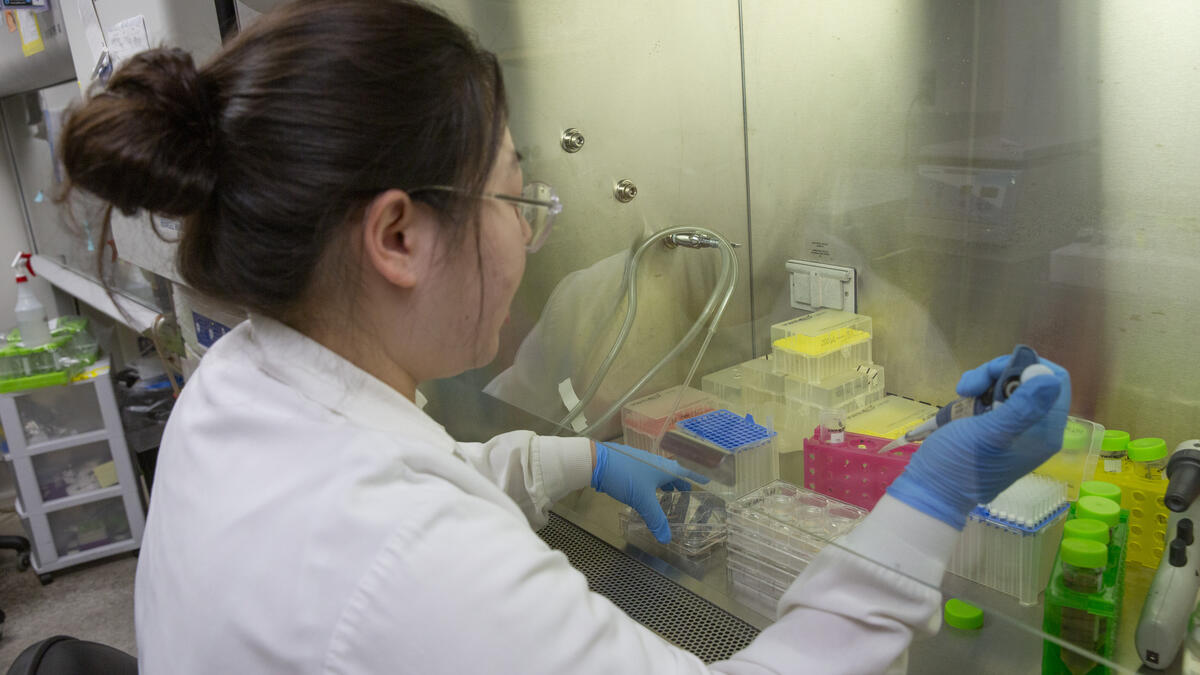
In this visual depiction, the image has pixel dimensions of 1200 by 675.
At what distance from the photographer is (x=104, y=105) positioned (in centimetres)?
65

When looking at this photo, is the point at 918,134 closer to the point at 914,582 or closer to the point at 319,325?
the point at 914,582

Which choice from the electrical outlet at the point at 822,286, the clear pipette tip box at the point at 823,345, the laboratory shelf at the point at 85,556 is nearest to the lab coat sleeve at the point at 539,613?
the clear pipette tip box at the point at 823,345

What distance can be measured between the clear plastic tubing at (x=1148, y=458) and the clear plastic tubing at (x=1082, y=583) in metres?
0.15

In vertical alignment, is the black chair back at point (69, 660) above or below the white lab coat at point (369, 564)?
below

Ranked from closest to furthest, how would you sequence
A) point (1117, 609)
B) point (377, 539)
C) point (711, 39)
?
point (377, 539), point (1117, 609), point (711, 39)

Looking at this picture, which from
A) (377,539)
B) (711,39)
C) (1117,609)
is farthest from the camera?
(711,39)

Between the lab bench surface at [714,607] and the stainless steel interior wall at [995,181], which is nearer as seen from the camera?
the lab bench surface at [714,607]

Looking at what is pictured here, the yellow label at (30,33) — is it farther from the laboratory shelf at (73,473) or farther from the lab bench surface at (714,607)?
the lab bench surface at (714,607)

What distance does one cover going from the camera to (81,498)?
2.60 metres

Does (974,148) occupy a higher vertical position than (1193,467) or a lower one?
higher

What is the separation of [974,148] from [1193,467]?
0.44 metres

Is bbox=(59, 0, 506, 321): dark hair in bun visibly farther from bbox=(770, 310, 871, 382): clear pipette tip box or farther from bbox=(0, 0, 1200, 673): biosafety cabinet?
bbox=(770, 310, 871, 382): clear pipette tip box

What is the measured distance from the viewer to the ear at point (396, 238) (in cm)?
67

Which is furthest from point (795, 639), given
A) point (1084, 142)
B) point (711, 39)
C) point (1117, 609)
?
point (711, 39)
